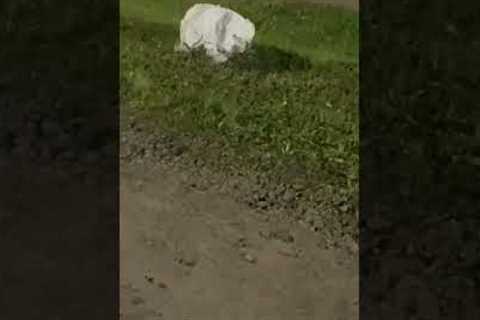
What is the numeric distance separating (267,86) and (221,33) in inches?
23.2

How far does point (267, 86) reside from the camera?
5.34 metres

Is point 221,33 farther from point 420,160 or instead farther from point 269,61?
point 420,160

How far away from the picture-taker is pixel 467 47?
5277 mm

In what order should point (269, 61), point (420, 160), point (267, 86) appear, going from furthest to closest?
point (269, 61) < point (267, 86) < point (420, 160)

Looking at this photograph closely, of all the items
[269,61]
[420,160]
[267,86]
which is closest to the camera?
[420,160]

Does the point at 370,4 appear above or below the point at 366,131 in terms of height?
above

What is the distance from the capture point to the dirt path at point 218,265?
3648 millimetres

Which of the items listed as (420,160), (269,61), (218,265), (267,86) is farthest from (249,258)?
(269,61)
